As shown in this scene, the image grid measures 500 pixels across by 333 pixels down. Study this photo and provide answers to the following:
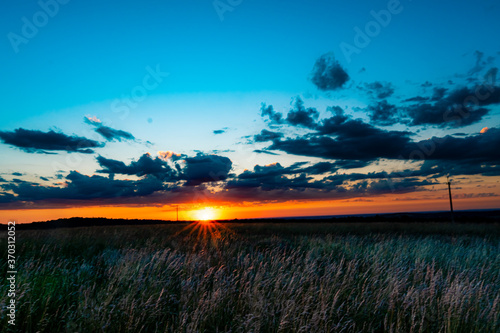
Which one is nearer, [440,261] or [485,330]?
[485,330]

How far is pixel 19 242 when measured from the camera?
1207 centimetres

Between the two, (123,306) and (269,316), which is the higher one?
(123,306)

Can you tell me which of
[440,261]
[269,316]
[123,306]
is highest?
[123,306]

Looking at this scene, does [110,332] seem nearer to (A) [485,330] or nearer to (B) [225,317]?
(B) [225,317]

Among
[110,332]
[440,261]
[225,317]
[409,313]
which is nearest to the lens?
[110,332]

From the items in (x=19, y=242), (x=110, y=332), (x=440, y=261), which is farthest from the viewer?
(x=19, y=242)

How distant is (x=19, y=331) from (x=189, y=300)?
2.48m

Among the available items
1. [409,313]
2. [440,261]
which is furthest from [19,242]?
[440,261]

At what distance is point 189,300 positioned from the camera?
18.0ft

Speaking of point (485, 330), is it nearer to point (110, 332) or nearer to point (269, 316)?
point (269, 316)

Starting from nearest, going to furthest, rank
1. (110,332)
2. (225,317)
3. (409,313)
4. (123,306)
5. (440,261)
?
1. (110,332)
2. (123,306)
3. (225,317)
4. (409,313)
5. (440,261)

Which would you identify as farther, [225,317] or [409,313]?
[409,313]

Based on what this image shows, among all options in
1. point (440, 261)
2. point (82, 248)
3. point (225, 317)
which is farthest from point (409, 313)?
point (82, 248)

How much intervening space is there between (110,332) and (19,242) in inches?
414
